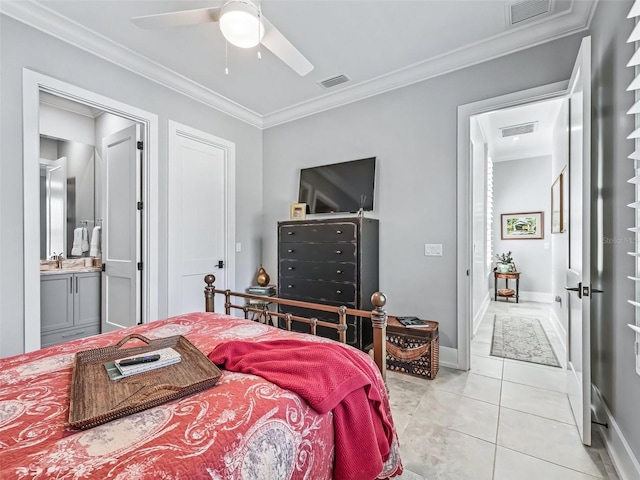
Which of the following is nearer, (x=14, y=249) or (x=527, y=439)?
(x=527, y=439)

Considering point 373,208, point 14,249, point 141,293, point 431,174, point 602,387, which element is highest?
point 431,174

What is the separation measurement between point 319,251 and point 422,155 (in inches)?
55.3

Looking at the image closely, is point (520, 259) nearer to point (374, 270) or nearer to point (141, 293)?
point (374, 270)

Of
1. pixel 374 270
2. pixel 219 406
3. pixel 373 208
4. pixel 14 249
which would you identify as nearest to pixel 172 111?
pixel 14 249

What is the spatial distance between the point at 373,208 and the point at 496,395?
1.98 meters

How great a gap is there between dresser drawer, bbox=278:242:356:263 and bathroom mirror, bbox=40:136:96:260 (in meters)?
2.67

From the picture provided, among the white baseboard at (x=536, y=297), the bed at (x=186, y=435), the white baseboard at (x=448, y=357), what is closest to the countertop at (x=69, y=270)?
the bed at (x=186, y=435)

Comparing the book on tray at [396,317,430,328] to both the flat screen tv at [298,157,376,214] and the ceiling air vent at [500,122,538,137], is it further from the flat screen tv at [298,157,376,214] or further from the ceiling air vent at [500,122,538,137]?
the ceiling air vent at [500,122,538,137]

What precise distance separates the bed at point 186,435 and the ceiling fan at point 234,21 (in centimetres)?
165

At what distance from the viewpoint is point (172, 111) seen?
325cm

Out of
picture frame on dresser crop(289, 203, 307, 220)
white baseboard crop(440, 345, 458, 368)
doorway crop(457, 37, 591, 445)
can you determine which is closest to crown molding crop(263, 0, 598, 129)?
doorway crop(457, 37, 591, 445)

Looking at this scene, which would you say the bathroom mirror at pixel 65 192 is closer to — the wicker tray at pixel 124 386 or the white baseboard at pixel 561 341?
the wicker tray at pixel 124 386

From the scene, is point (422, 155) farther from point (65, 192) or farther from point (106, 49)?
point (65, 192)

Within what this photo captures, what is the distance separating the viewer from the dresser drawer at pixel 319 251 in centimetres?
306
